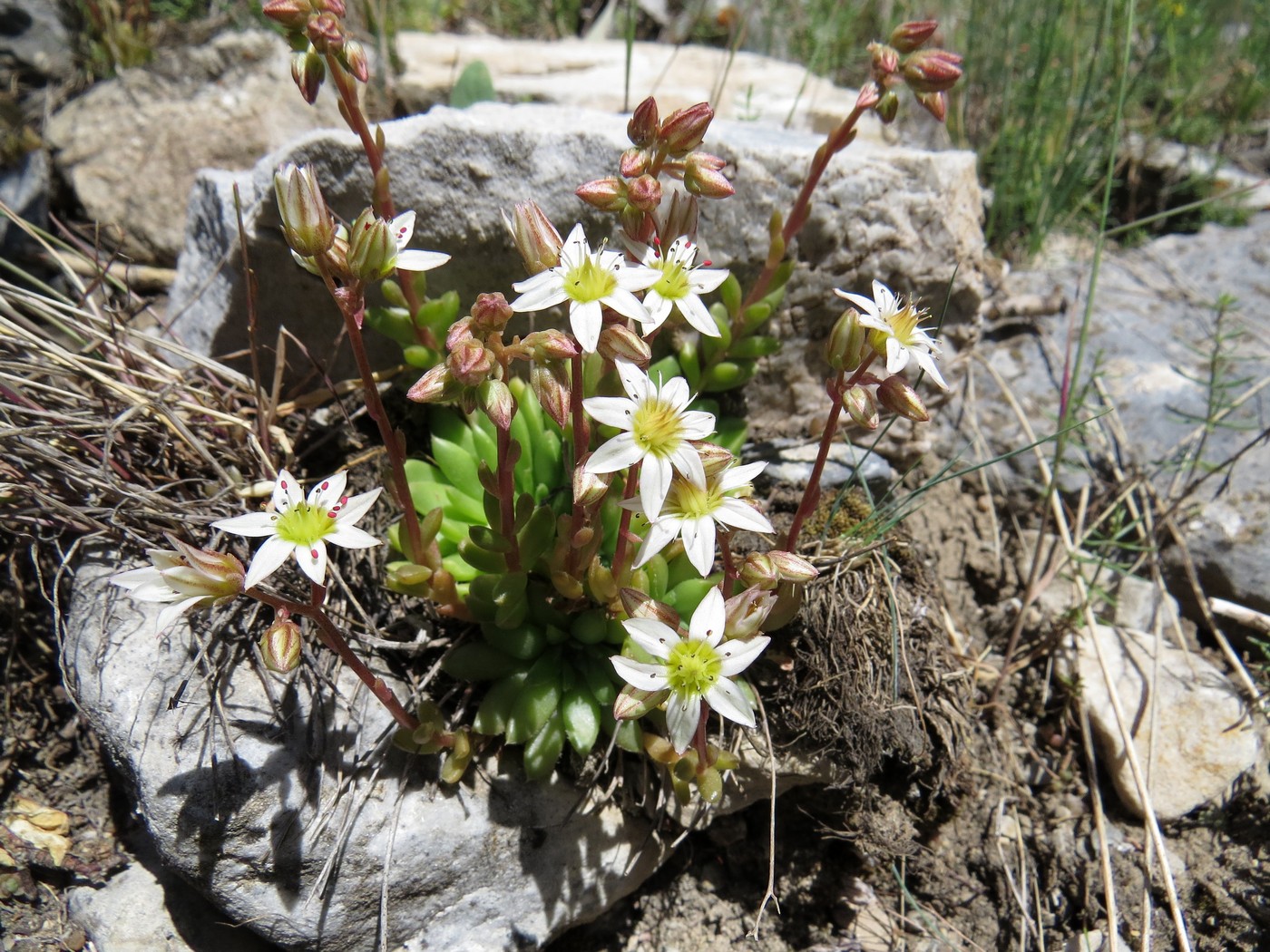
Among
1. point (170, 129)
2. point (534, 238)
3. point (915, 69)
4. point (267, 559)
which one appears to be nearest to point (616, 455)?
point (534, 238)

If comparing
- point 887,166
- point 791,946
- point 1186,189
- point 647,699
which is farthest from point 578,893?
point 1186,189

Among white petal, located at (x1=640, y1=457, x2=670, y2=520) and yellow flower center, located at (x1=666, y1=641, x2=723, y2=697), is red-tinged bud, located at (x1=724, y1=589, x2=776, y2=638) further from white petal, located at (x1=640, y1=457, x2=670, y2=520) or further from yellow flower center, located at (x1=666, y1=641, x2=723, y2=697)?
white petal, located at (x1=640, y1=457, x2=670, y2=520)

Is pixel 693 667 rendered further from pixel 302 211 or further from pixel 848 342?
pixel 302 211

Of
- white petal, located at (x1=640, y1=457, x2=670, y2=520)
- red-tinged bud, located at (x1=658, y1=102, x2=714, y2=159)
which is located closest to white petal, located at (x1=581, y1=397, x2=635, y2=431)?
white petal, located at (x1=640, y1=457, x2=670, y2=520)

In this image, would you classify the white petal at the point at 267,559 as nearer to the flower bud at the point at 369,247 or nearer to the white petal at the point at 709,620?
the flower bud at the point at 369,247

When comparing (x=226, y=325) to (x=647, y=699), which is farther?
(x=226, y=325)

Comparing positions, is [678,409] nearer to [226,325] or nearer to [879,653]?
[879,653]
